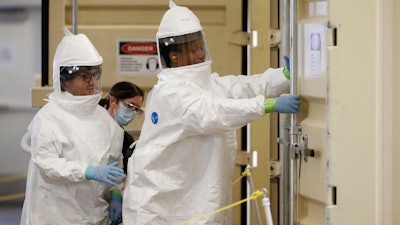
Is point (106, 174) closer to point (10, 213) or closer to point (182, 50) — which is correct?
point (182, 50)

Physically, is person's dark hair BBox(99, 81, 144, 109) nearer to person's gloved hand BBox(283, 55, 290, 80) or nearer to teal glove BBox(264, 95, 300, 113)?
person's gloved hand BBox(283, 55, 290, 80)

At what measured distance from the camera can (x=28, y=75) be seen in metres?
8.21

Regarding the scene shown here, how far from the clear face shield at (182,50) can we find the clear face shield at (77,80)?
54cm

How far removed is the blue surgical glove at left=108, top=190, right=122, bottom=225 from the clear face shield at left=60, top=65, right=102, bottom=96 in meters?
0.54

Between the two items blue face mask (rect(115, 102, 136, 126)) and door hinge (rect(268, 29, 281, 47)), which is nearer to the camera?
blue face mask (rect(115, 102, 136, 126))

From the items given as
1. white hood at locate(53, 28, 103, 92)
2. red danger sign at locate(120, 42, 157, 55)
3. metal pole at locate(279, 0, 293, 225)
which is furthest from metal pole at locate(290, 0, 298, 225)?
red danger sign at locate(120, 42, 157, 55)

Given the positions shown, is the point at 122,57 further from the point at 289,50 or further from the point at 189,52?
the point at 289,50

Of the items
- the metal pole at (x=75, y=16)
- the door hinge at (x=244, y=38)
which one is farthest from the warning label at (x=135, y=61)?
the door hinge at (x=244, y=38)

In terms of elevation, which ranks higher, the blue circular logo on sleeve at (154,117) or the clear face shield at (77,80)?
the clear face shield at (77,80)

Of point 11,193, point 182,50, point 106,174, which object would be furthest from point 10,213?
point 182,50

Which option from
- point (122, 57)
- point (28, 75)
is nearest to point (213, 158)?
point (122, 57)

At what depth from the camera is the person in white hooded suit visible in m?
3.41

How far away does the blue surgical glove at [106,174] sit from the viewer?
11.9 feet

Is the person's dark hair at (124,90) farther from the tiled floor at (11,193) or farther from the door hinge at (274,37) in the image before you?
the tiled floor at (11,193)
